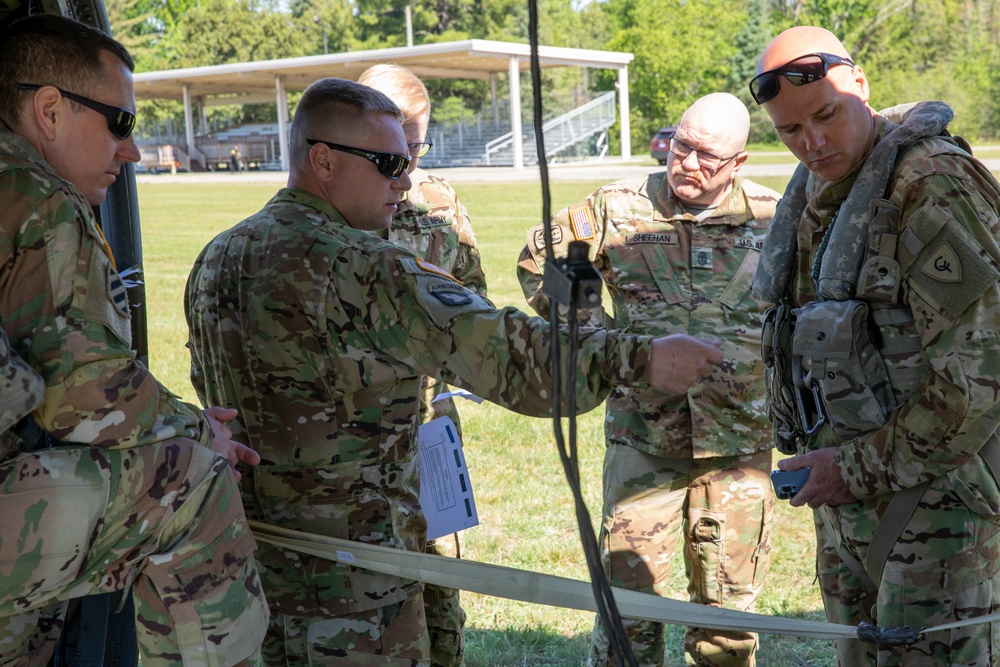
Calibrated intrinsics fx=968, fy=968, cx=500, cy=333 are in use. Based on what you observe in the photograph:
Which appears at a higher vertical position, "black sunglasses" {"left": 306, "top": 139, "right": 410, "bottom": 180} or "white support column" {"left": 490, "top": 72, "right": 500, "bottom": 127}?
"white support column" {"left": 490, "top": 72, "right": 500, "bottom": 127}

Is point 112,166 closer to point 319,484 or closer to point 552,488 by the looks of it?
point 319,484

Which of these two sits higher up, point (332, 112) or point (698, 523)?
point (332, 112)

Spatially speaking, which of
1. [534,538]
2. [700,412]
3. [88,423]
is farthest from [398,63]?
[88,423]

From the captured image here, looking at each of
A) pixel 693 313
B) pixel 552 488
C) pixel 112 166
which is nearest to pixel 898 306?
pixel 693 313

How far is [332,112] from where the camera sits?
2.77 meters

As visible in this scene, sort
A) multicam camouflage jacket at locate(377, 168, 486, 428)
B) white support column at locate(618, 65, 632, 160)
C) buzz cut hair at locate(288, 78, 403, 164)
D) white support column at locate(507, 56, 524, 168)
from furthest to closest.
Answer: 1. white support column at locate(618, 65, 632, 160)
2. white support column at locate(507, 56, 524, 168)
3. multicam camouflage jacket at locate(377, 168, 486, 428)
4. buzz cut hair at locate(288, 78, 403, 164)

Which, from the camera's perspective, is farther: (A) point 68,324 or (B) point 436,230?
(B) point 436,230

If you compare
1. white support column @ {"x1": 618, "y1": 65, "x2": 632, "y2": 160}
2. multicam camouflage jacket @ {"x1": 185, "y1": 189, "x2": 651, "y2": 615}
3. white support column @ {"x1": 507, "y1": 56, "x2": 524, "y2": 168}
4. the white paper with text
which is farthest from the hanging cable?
white support column @ {"x1": 618, "y1": 65, "x2": 632, "y2": 160}

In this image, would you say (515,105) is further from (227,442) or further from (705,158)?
(227,442)

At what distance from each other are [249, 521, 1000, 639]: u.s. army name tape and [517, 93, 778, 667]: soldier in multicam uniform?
1191mm

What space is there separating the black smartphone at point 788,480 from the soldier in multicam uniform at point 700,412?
1100 mm

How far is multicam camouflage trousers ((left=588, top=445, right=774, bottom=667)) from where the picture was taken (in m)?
4.03

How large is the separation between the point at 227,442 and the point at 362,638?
2.26 ft

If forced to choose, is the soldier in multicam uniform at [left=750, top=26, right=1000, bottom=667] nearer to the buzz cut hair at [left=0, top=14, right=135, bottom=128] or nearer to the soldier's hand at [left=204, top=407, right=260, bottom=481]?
the soldier's hand at [left=204, top=407, right=260, bottom=481]
